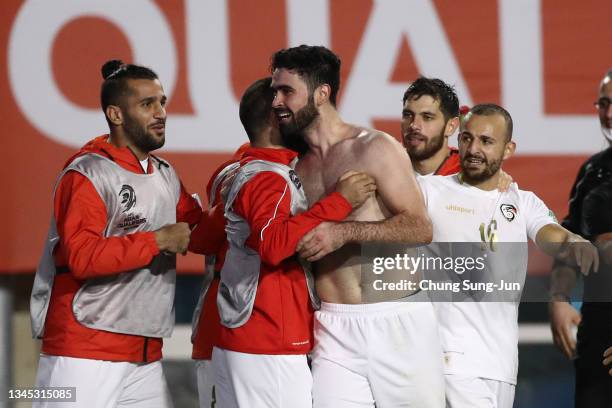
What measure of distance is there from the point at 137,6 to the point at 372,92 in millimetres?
1247

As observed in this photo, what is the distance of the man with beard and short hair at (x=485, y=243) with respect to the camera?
3.43 m

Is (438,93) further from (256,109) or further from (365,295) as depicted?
(365,295)

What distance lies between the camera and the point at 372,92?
4688mm

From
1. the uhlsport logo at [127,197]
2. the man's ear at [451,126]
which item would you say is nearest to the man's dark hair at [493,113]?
the man's ear at [451,126]

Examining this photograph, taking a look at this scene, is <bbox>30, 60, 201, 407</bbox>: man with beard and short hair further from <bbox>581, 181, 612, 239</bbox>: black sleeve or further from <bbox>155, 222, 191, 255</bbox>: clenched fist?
<bbox>581, 181, 612, 239</bbox>: black sleeve

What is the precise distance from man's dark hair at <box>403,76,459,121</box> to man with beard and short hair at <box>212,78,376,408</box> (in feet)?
3.48

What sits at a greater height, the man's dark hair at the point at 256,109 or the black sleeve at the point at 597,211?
the man's dark hair at the point at 256,109

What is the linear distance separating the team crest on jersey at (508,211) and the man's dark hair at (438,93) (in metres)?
0.66

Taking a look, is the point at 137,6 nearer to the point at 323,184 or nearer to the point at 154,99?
the point at 154,99

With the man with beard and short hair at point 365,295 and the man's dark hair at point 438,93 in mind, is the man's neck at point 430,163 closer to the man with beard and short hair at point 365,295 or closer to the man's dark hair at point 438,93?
the man's dark hair at point 438,93

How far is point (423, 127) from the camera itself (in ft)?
13.2

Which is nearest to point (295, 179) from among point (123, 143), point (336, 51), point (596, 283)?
point (123, 143)

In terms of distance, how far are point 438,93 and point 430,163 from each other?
0.34 m

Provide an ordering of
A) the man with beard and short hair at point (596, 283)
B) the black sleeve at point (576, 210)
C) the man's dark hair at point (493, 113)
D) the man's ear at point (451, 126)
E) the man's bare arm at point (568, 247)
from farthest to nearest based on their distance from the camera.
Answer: the man's ear at point (451, 126) < the man's dark hair at point (493, 113) < the black sleeve at point (576, 210) < the man with beard and short hair at point (596, 283) < the man's bare arm at point (568, 247)
